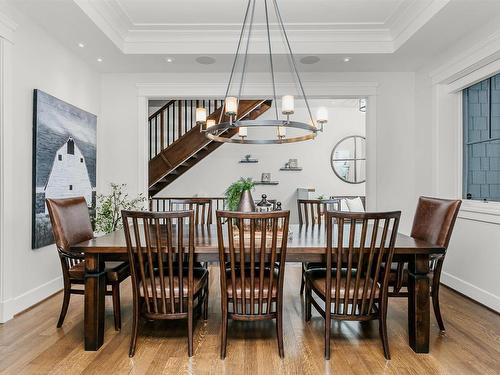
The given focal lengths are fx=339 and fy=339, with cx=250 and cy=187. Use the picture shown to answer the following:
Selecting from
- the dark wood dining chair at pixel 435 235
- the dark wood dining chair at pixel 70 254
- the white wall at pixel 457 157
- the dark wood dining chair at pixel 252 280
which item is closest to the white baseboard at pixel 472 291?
the white wall at pixel 457 157

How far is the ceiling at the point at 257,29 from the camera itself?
3.04m

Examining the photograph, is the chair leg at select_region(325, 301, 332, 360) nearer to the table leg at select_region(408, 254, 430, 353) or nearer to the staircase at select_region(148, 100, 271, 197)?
the table leg at select_region(408, 254, 430, 353)

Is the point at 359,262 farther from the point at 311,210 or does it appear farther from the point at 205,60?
the point at 205,60

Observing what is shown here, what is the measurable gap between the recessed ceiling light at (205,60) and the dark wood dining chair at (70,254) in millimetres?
2192

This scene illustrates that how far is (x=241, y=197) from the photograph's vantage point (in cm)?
278

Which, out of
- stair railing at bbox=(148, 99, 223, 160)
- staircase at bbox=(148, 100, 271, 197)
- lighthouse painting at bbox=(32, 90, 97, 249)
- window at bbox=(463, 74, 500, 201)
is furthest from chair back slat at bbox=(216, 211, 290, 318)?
stair railing at bbox=(148, 99, 223, 160)

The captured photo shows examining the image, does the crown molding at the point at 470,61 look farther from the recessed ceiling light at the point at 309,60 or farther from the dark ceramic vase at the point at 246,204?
the dark ceramic vase at the point at 246,204

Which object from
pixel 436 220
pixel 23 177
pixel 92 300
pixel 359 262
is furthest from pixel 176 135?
pixel 359 262

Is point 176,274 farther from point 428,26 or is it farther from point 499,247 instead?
point 428,26

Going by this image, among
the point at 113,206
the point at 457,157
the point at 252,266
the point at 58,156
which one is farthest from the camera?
the point at 113,206

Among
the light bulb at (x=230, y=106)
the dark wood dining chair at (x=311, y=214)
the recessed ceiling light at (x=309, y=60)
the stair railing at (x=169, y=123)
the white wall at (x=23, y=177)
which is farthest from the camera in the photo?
the stair railing at (x=169, y=123)

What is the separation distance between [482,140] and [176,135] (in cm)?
461

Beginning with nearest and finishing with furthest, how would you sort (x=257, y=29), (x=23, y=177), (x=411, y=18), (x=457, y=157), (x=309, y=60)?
(x=23, y=177)
(x=411, y=18)
(x=257, y=29)
(x=457, y=157)
(x=309, y=60)

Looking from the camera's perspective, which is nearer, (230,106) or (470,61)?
(230,106)
